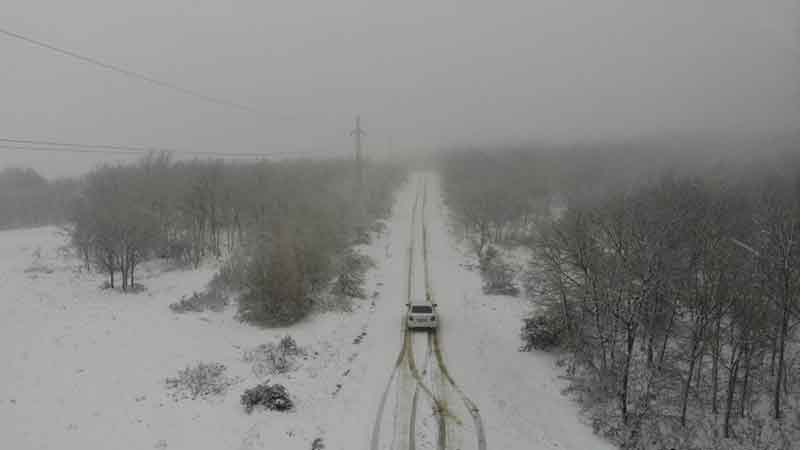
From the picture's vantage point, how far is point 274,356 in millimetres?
20922

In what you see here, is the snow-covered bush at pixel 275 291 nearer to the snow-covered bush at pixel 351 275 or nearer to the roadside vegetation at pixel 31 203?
the snow-covered bush at pixel 351 275

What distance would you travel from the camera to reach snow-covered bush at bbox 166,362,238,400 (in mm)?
17219

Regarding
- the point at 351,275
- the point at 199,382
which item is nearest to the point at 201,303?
the point at 351,275

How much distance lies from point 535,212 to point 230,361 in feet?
185

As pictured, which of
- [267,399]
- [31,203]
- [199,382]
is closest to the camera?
[267,399]

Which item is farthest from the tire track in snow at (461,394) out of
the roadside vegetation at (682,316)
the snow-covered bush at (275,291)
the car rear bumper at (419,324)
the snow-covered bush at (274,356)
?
the snow-covered bush at (275,291)

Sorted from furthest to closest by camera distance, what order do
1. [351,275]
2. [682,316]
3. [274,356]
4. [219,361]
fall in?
[351,275], [682,316], [274,356], [219,361]

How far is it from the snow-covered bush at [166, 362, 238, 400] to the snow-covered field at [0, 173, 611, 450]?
→ 1.54ft

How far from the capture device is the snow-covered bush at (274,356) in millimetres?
19875

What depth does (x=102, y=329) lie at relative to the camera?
22.4m

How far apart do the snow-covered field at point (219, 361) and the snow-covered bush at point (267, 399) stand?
0.38m

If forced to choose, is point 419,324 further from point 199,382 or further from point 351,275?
point 199,382

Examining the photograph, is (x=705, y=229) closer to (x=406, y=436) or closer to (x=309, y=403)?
(x=406, y=436)

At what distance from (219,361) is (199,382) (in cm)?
240
